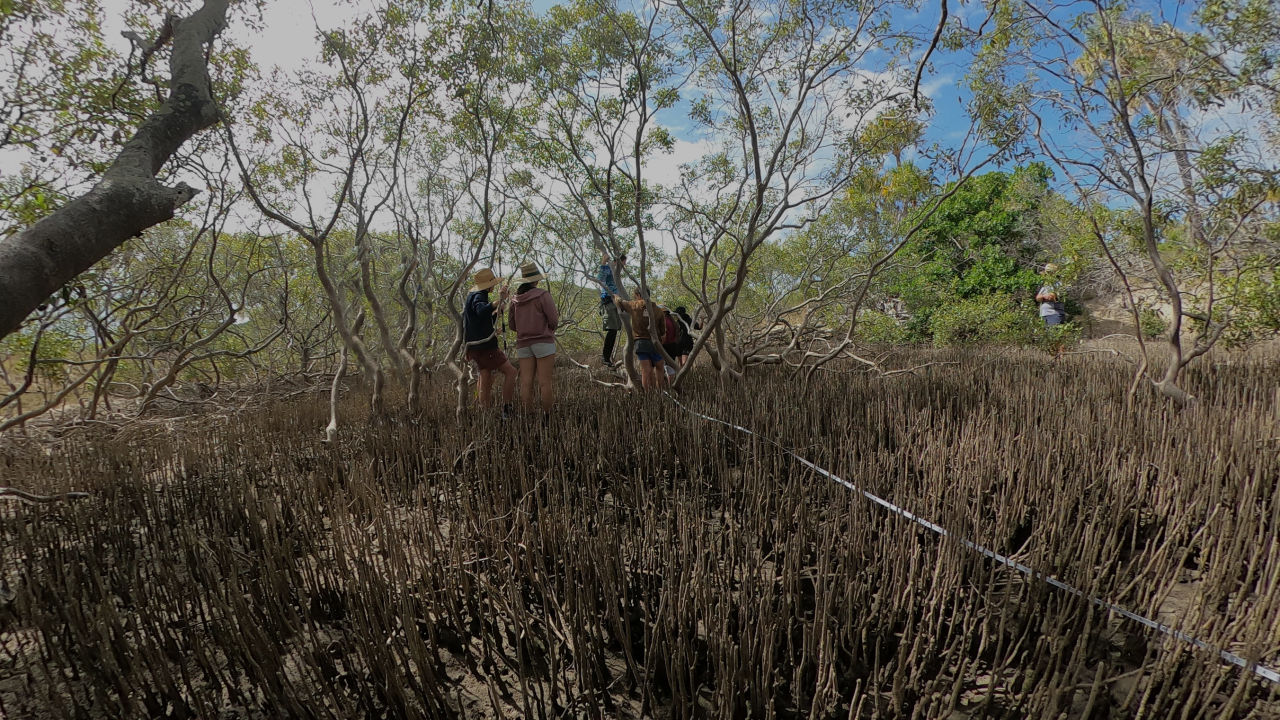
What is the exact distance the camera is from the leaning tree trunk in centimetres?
140

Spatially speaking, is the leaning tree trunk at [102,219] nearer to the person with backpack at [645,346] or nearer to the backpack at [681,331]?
the person with backpack at [645,346]

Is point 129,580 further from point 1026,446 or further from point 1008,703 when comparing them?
point 1026,446

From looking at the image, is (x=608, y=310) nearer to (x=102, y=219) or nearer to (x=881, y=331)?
(x=102, y=219)

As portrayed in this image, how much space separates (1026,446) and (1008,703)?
7.13 feet

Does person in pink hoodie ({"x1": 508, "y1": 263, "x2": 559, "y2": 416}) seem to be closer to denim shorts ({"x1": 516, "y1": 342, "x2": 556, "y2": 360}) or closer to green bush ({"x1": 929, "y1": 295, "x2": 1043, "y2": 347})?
denim shorts ({"x1": 516, "y1": 342, "x2": 556, "y2": 360})

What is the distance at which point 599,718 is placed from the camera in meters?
1.27

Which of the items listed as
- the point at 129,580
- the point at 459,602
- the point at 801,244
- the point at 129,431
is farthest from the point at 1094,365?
the point at 129,431

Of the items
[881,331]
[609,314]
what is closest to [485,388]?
[609,314]

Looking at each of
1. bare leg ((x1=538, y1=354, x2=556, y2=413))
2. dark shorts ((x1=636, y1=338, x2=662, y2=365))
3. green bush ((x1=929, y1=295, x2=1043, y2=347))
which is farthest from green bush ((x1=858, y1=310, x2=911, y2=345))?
bare leg ((x1=538, y1=354, x2=556, y2=413))

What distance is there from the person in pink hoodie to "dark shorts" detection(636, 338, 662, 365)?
1556mm

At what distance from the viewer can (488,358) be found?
5047 mm

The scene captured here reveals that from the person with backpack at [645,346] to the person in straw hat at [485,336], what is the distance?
128cm

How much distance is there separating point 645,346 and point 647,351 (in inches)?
2.4

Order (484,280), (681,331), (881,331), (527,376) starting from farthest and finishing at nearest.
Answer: (881,331) → (681,331) → (484,280) → (527,376)
